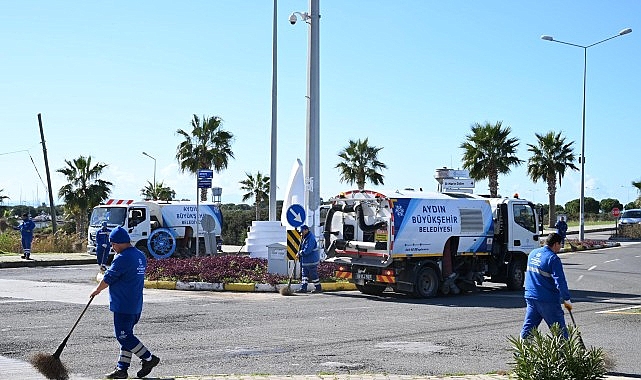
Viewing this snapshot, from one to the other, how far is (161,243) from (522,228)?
551 inches

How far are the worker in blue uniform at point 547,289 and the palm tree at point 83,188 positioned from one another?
37813 millimetres

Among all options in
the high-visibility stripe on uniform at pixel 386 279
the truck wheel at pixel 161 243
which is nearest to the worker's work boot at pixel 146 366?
the high-visibility stripe on uniform at pixel 386 279

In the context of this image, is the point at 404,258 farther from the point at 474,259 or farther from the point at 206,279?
the point at 206,279

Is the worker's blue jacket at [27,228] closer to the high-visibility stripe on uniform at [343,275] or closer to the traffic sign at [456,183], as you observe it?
the high-visibility stripe on uniform at [343,275]

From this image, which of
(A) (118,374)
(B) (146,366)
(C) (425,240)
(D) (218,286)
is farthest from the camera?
(D) (218,286)

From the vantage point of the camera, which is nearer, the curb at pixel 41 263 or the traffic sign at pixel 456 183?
the traffic sign at pixel 456 183

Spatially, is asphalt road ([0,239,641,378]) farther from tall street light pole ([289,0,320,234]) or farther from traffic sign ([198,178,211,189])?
traffic sign ([198,178,211,189])

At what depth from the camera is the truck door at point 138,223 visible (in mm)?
29406

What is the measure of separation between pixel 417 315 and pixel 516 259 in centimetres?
653

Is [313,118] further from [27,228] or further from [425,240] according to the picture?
[27,228]

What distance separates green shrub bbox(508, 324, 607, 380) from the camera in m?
7.65

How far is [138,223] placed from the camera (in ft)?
96.9

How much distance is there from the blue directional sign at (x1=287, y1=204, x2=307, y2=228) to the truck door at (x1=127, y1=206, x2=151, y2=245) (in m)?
10.7

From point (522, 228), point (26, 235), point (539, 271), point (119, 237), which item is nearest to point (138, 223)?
point (26, 235)
